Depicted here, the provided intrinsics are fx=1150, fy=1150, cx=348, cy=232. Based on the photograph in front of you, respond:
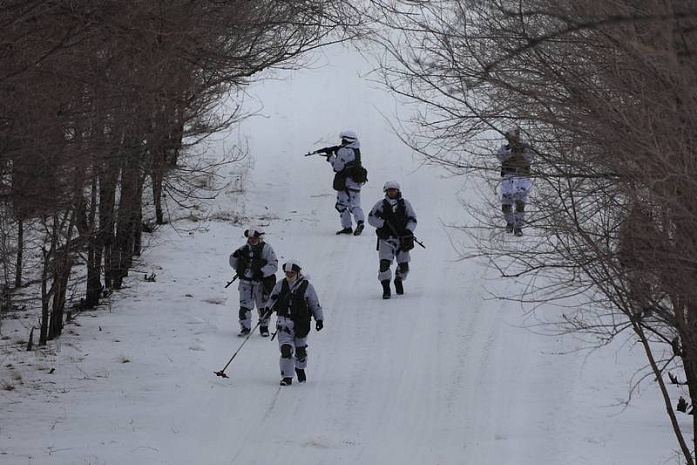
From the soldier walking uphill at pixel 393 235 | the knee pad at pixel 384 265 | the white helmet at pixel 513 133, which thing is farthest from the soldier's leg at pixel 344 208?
the white helmet at pixel 513 133

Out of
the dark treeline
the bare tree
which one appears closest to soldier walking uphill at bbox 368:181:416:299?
the dark treeline

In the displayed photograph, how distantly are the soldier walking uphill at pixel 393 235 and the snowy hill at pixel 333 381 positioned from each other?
1.36 feet

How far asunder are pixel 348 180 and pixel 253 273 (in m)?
5.66

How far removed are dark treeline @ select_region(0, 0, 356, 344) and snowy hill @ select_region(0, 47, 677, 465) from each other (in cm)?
163

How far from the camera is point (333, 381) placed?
14703 millimetres

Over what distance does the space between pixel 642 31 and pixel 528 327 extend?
7950 mm

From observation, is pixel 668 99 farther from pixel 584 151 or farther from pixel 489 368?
pixel 489 368

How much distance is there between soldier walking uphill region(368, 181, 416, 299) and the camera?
18.3 m

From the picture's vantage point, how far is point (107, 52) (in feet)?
40.9

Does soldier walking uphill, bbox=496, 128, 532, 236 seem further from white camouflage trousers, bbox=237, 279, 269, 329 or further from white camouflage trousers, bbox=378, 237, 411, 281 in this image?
white camouflage trousers, bbox=378, 237, 411, 281

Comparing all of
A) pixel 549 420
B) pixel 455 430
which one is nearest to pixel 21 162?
pixel 455 430

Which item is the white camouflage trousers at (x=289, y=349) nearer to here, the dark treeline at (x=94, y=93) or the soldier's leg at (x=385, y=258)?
the dark treeline at (x=94, y=93)

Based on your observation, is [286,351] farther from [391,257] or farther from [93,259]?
[93,259]

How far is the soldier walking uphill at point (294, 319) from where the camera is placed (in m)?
14.5
